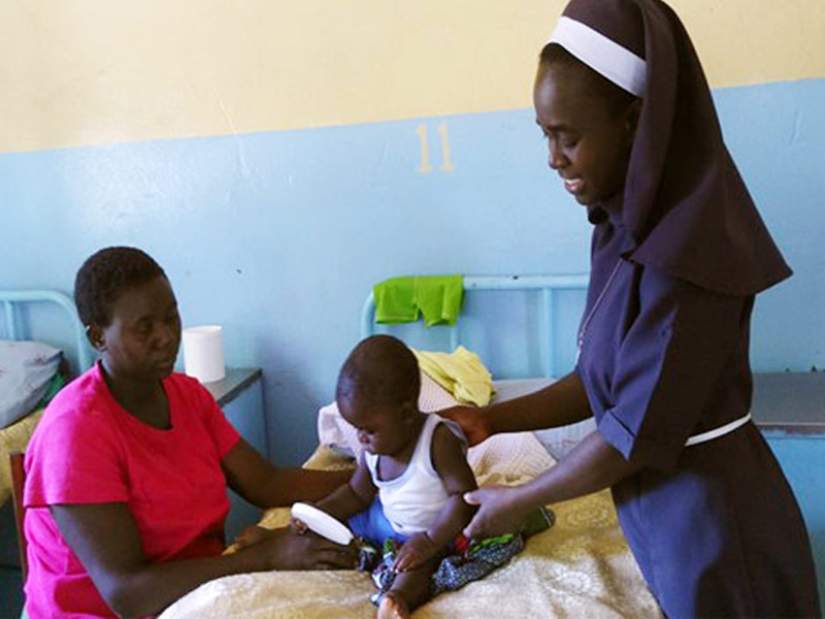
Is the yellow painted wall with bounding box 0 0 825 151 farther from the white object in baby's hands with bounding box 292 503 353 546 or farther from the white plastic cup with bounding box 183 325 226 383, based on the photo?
the white object in baby's hands with bounding box 292 503 353 546

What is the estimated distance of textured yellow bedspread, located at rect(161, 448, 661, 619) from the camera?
136 cm

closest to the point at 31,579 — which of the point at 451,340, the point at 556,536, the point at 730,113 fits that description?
the point at 556,536

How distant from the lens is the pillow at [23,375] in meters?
2.55

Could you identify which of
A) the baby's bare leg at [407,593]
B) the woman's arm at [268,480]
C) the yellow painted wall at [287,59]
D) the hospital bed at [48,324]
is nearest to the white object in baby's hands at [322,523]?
the baby's bare leg at [407,593]

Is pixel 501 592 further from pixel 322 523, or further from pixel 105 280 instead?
pixel 105 280

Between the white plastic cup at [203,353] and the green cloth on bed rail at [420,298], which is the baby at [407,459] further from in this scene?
the white plastic cup at [203,353]

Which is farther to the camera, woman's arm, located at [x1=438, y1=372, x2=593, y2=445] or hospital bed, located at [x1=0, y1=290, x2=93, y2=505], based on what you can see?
hospital bed, located at [x1=0, y1=290, x2=93, y2=505]

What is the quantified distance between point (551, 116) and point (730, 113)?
144 centimetres

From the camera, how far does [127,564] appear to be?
138 cm

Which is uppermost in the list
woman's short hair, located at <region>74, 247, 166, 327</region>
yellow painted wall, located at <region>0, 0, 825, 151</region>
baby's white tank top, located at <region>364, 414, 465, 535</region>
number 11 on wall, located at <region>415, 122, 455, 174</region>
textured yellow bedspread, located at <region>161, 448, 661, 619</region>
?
yellow painted wall, located at <region>0, 0, 825, 151</region>

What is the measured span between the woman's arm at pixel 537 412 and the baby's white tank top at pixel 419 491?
0.16ft

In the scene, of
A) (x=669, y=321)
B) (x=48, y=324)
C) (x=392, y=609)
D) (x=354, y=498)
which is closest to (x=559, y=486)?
(x=669, y=321)

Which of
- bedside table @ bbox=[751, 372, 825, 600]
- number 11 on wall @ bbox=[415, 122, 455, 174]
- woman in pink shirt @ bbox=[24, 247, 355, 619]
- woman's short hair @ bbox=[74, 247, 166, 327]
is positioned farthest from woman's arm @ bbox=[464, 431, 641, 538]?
number 11 on wall @ bbox=[415, 122, 455, 174]

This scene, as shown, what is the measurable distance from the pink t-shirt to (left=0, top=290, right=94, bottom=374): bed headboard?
1376mm
